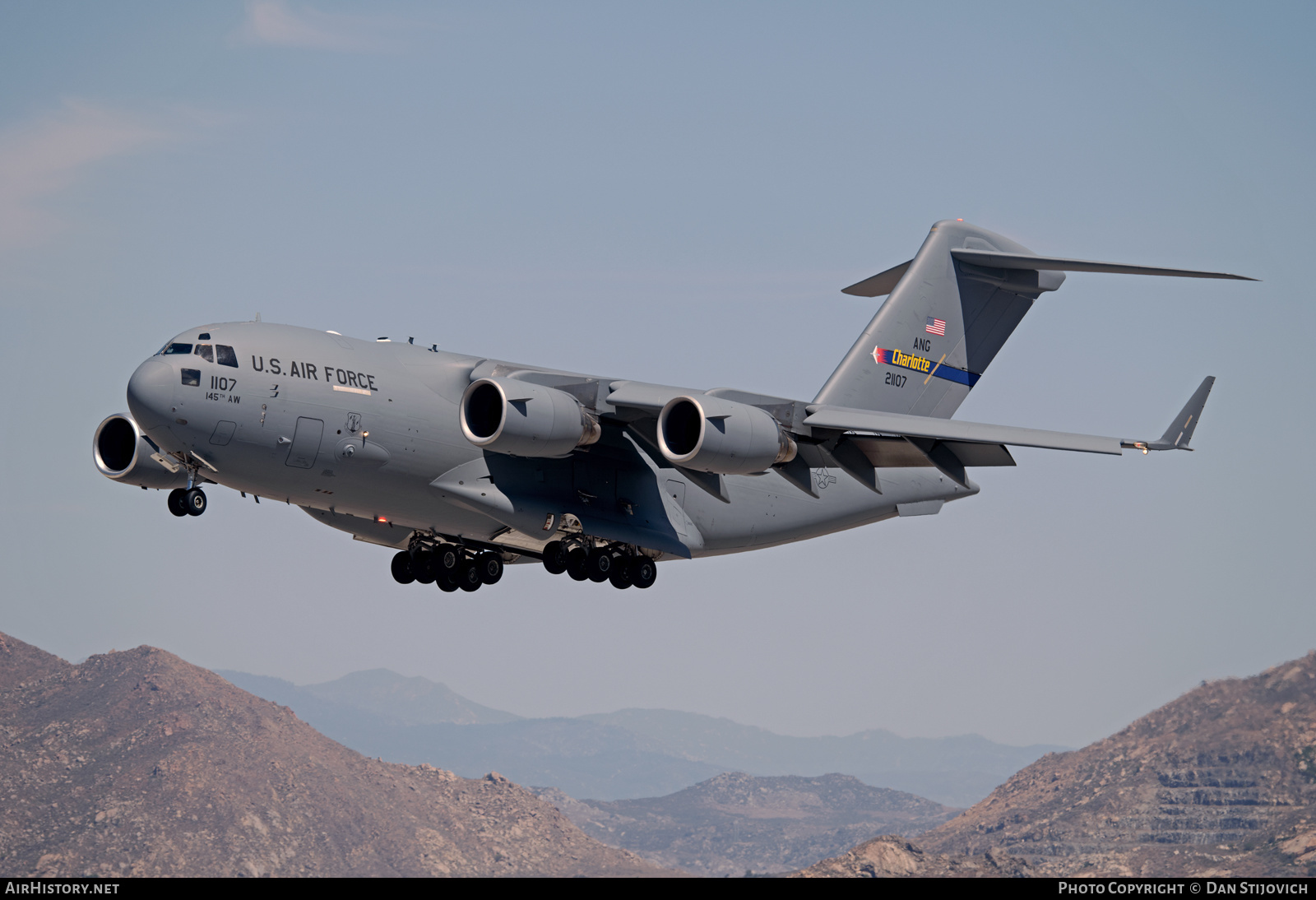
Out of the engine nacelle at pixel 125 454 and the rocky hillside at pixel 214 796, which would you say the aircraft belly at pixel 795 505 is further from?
the rocky hillside at pixel 214 796

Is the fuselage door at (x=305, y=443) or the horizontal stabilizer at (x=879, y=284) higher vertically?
the horizontal stabilizer at (x=879, y=284)

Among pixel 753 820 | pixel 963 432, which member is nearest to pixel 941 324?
pixel 963 432

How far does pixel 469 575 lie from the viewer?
16562 millimetres

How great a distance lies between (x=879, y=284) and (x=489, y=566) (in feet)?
23.5

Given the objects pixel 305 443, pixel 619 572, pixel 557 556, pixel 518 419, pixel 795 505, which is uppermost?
pixel 795 505

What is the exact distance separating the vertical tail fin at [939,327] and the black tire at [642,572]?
3610mm

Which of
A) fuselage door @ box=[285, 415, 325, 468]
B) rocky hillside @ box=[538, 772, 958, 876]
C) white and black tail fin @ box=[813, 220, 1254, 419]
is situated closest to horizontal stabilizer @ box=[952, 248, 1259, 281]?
white and black tail fin @ box=[813, 220, 1254, 419]

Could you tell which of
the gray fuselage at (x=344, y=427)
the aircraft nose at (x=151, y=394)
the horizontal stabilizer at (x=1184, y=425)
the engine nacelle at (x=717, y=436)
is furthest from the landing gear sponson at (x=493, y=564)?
the horizontal stabilizer at (x=1184, y=425)

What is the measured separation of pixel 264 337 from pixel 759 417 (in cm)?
497

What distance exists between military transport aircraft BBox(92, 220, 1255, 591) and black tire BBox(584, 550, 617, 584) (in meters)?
0.02

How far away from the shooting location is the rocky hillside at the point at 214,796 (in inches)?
3304

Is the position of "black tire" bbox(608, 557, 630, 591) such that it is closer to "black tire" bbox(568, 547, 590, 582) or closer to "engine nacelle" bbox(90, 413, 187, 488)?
"black tire" bbox(568, 547, 590, 582)

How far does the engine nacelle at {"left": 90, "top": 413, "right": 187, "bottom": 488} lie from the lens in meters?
15.5

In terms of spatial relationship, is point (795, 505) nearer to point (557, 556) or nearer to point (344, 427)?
point (557, 556)
